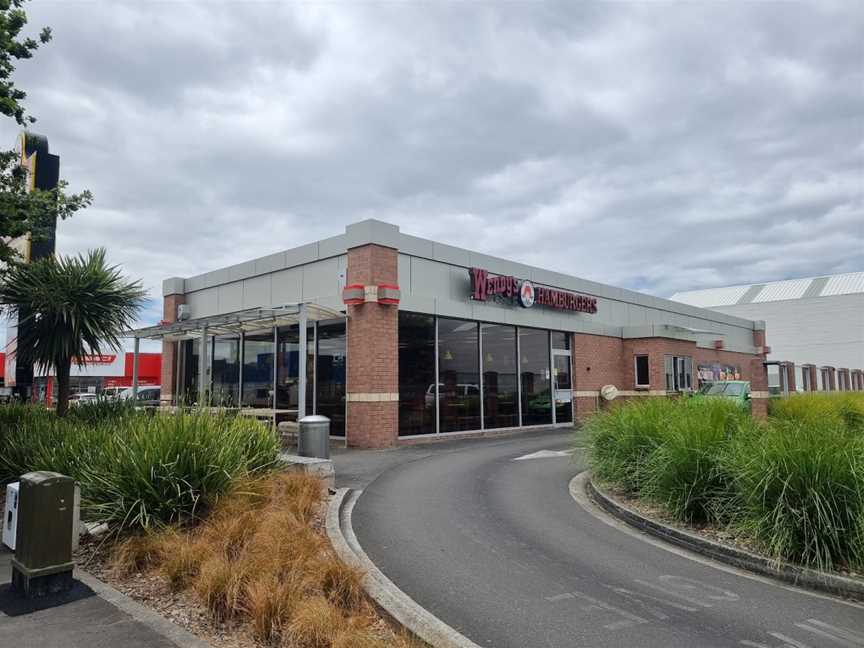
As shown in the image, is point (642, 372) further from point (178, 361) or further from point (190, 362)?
point (178, 361)

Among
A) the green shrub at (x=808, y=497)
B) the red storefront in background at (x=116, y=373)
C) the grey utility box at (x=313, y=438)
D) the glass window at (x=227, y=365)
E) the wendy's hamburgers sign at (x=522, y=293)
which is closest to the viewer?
the green shrub at (x=808, y=497)

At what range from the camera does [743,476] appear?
6.61m

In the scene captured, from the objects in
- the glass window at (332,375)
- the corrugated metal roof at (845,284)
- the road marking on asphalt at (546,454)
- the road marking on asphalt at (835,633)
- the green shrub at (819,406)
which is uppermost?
the corrugated metal roof at (845,284)

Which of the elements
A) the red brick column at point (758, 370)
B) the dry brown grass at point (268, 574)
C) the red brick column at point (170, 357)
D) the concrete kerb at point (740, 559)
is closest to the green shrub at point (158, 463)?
the dry brown grass at point (268, 574)

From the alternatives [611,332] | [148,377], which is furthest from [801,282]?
[148,377]

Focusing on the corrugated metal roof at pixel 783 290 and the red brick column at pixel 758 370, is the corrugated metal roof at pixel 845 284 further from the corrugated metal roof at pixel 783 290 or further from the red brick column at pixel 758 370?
the red brick column at pixel 758 370

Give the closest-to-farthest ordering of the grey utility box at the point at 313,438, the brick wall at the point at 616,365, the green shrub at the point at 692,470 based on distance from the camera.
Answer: the green shrub at the point at 692,470 → the grey utility box at the point at 313,438 → the brick wall at the point at 616,365

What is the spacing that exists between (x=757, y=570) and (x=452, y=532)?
319 centimetres

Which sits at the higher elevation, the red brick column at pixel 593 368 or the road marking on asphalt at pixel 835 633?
the red brick column at pixel 593 368

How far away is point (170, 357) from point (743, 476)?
2128 cm

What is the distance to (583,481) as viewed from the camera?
35.8ft

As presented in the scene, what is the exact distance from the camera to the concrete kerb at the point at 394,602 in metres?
4.39

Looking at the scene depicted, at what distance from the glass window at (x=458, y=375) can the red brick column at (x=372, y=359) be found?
1.87 meters

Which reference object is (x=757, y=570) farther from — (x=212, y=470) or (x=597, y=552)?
(x=212, y=470)
